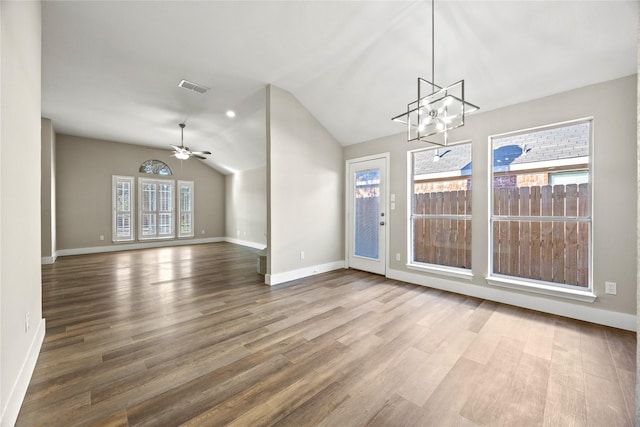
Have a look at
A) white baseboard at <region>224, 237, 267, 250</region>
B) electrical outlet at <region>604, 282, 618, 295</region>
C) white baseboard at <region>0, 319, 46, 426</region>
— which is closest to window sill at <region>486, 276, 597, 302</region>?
electrical outlet at <region>604, 282, 618, 295</region>

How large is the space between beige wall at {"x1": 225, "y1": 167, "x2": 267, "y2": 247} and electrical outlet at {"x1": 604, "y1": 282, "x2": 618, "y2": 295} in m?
6.78

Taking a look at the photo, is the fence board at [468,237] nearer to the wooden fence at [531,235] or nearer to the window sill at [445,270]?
the wooden fence at [531,235]

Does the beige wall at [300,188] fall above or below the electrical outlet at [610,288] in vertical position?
above

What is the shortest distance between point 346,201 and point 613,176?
3.51m

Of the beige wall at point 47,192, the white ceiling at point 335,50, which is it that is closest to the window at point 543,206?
the white ceiling at point 335,50

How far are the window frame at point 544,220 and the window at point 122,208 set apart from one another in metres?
9.12

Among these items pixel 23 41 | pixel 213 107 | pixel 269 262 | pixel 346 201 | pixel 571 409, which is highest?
pixel 213 107

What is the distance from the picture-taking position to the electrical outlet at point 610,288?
2.57m

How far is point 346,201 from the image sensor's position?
5.10 meters

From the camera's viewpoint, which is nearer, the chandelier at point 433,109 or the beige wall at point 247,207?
the chandelier at point 433,109

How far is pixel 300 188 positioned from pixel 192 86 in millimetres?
2353

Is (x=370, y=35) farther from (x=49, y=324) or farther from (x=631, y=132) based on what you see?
(x=49, y=324)

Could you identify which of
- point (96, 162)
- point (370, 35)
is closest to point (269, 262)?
point (370, 35)

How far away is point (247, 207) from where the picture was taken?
8562 millimetres
